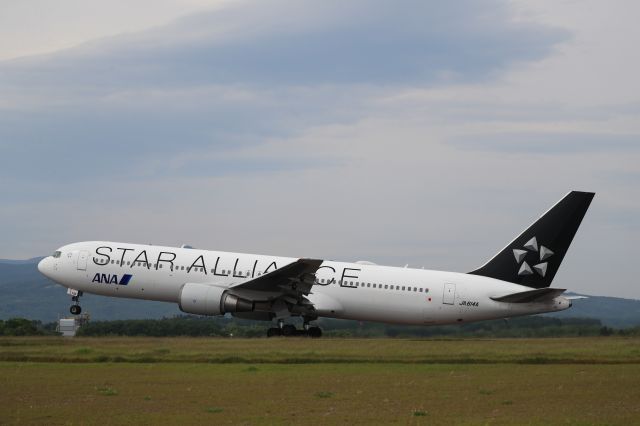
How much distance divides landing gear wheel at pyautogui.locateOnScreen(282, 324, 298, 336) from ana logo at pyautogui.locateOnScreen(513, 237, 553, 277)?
409 inches

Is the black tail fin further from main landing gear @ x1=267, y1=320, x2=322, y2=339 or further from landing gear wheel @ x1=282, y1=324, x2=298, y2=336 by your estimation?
landing gear wheel @ x1=282, y1=324, x2=298, y2=336

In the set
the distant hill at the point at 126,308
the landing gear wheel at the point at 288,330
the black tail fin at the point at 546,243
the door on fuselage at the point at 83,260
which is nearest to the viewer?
the black tail fin at the point at 546,243

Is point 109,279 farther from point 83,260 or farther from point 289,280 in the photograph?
point 289,280

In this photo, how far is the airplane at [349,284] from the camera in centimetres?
4238

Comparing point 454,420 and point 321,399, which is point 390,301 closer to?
point 321,399

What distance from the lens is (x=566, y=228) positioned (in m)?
42.8

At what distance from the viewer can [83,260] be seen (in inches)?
1813

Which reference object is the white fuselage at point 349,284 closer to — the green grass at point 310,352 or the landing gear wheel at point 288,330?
the landing gear wheel at point 288,330

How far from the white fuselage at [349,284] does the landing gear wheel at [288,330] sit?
148 centimetres

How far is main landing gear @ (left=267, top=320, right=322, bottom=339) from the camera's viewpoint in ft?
143

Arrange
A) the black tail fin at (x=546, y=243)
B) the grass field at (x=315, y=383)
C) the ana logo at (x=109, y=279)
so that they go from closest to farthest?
the grass field at (x=315, y=383), the black tail fin at (x=546, y=243), the ana logo at (x=109, y=279)

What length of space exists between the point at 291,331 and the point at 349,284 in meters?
3.34

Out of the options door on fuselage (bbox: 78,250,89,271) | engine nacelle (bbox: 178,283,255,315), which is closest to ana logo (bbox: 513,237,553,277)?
engine nacelle (bbox: 178,283,255,315)

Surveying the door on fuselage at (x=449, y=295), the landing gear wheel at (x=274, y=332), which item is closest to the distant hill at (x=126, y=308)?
the door on fuselage at (x=449, y=295)
